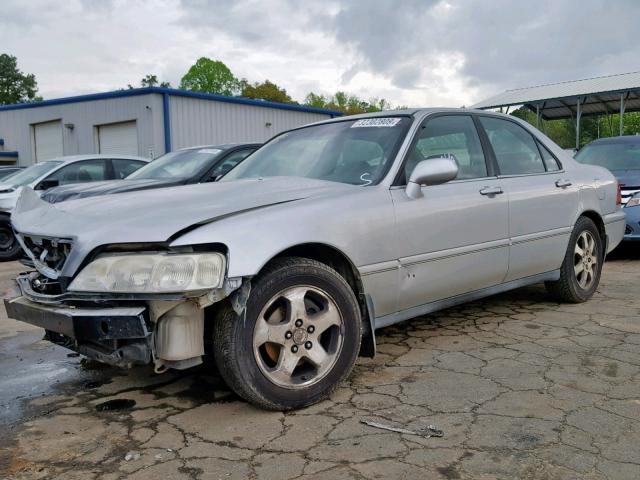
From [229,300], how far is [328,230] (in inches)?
24.7

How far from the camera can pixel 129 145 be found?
17750 millimetres

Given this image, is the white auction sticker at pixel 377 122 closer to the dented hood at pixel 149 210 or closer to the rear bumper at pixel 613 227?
the dented hood at pixel 149 210

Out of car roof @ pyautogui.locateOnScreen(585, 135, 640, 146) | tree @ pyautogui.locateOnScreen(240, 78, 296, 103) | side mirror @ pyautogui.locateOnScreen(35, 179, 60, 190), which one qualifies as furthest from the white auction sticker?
tree @ pyautogui.locateOnScreen(240, 78, 296, 103)

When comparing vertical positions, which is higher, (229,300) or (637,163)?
(637,163)

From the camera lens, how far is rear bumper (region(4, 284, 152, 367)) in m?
2.57

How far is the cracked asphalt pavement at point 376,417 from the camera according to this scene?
7.80 ft

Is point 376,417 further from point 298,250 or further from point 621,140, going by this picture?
Answer: point 621,140

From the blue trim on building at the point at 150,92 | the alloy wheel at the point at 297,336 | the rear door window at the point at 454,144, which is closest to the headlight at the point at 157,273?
the alloy wheel at the point at 297,336

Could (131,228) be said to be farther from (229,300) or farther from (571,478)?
(571,478)

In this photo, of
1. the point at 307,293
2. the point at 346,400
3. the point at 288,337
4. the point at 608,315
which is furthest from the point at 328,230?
the point at 608,315

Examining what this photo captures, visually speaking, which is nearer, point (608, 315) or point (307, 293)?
point (307, 293)

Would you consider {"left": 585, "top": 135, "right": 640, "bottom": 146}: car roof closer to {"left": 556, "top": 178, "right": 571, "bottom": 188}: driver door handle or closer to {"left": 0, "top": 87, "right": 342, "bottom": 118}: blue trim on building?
{"left": 556, "top": 178, "right": 571, "bottom": 188}: driver door handle

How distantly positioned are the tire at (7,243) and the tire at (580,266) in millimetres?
7763

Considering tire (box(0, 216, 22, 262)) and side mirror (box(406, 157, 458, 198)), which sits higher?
side mirror (box(406, 157, 458, 198))
